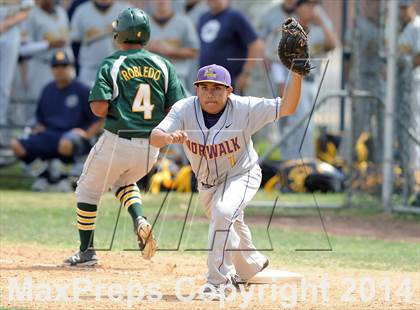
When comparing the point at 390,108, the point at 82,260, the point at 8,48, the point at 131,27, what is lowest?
the point at 82,260

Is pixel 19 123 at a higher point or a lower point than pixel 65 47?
lower

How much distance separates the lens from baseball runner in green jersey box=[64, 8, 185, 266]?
8.66 metres

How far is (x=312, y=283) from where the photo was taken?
26.9 feet

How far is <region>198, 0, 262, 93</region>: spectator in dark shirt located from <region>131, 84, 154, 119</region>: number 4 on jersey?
5.95m

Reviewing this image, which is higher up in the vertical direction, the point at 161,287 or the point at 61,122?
the point at 61,122

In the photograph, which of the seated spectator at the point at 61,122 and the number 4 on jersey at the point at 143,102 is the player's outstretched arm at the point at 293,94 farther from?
the seated spectator at the point at 61,122

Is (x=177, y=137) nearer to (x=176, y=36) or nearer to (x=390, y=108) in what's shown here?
(x=390, y=108)

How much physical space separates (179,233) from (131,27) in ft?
10.2

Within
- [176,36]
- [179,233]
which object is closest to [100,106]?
[179,233]

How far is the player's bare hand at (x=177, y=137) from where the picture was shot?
7.05 meters

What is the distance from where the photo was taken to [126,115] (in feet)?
28.5

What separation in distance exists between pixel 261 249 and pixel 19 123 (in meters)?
7.69

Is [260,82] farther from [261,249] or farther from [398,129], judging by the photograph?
[261,249]

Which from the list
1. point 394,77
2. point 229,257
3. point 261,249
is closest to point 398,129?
point 394,77
